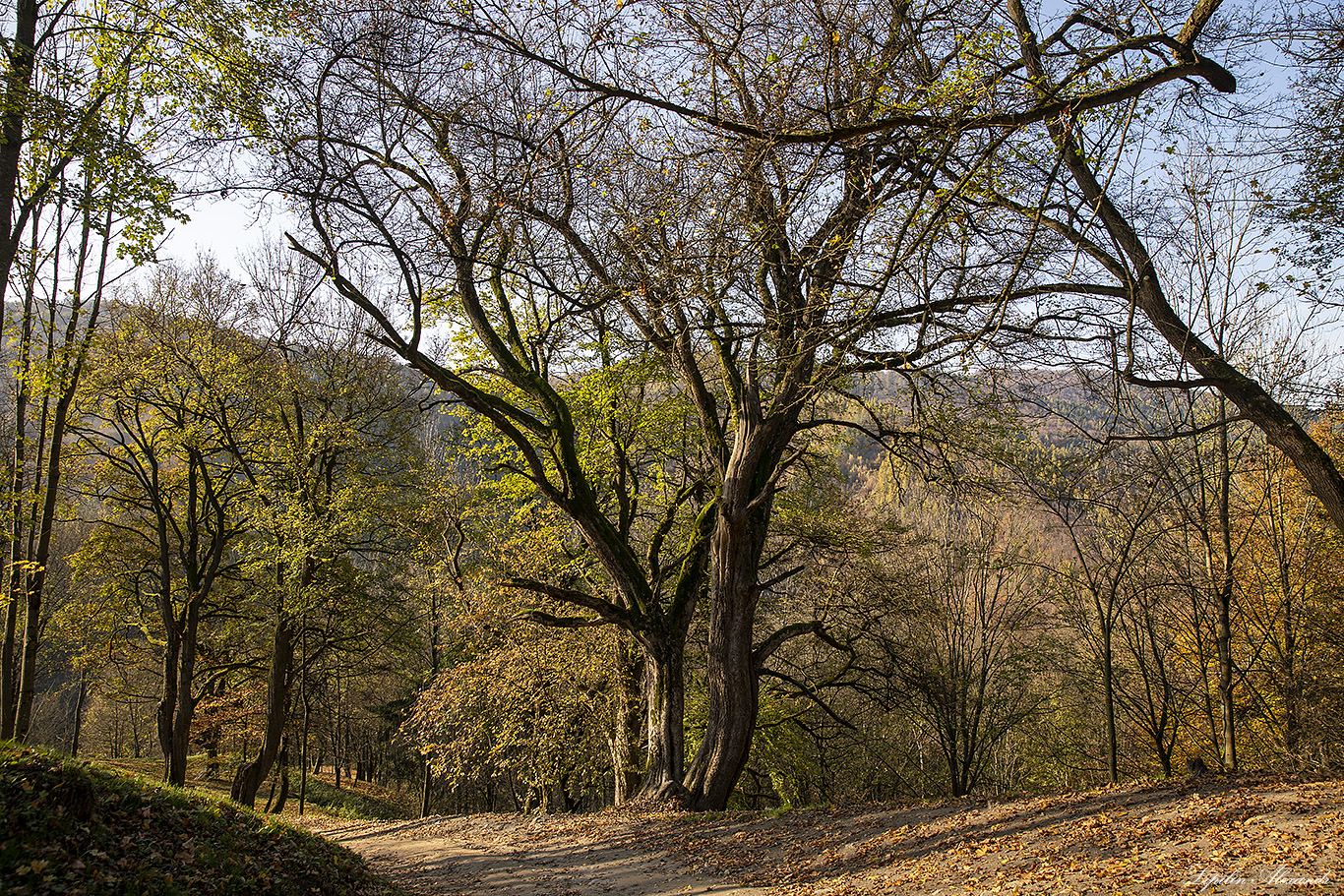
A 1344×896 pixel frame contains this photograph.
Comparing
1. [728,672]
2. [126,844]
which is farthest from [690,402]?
[126,844]

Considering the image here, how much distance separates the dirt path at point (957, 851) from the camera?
14.7 feet

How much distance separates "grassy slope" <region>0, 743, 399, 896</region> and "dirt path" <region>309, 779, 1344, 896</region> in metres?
2.36

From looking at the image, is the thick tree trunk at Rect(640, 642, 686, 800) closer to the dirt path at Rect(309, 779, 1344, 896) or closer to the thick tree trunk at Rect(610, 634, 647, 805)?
the dirt path at Rect(309, 779, 1344, 896)

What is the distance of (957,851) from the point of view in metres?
5.79

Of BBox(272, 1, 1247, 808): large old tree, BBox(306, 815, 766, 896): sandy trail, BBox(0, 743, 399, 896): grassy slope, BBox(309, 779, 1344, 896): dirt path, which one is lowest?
BBox(306, 815, 766, 896): sandy trail

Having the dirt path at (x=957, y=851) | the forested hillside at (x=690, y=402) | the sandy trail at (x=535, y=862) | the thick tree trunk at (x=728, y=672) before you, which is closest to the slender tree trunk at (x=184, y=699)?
the forested hillside at (x=690, y=402)

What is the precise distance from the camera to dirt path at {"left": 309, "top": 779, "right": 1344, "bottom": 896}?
448cm

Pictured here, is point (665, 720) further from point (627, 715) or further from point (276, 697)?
point (276, 697)

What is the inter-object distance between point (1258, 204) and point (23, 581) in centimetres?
1438

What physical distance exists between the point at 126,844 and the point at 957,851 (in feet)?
18.6

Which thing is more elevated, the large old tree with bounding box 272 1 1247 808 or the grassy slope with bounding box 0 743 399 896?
the large old tree with bounding box 272 1 1247 808

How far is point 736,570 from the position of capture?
9469mm

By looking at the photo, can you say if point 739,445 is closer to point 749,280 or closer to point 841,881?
point 749,280

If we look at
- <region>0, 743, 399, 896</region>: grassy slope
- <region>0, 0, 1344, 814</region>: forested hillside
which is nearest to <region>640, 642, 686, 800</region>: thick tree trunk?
<region>0, 0, 1344, 814</region>: forested hillside
